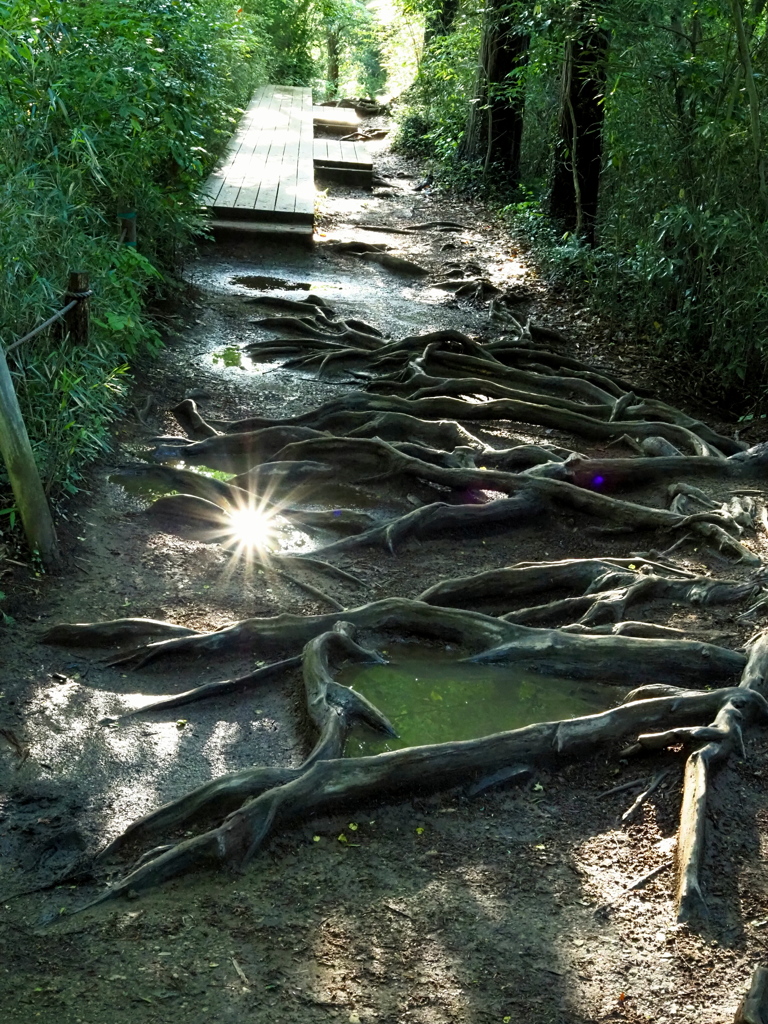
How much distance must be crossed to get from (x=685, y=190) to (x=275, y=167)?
7817 millimetres

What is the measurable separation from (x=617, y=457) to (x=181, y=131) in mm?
4451

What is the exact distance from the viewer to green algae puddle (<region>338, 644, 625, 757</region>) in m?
4.57

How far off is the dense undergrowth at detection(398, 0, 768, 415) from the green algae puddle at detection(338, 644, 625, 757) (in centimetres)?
429

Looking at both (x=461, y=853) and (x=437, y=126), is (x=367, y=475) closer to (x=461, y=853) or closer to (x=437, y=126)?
(x=461, y=853)

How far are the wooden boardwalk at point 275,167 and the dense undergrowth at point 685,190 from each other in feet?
11.5

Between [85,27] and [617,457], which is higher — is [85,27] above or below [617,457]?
above

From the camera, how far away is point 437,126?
808 inches

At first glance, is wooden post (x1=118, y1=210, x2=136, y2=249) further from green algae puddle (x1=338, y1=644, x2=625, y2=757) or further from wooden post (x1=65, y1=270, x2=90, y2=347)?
green algae puddle (x1=338, y1=644, x2=625, y2=757)

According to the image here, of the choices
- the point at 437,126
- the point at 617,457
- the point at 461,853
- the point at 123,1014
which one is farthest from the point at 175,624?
the point at 437,126

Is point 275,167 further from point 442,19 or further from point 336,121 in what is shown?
point 442,19

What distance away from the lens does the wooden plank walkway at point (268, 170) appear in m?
12.8

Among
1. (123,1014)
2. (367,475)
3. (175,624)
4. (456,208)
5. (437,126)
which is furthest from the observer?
(437,126)

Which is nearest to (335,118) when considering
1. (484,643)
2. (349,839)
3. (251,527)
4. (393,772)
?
(251,527)

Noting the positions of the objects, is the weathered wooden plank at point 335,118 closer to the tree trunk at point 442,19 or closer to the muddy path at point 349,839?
the tree trunk at point 442,19
